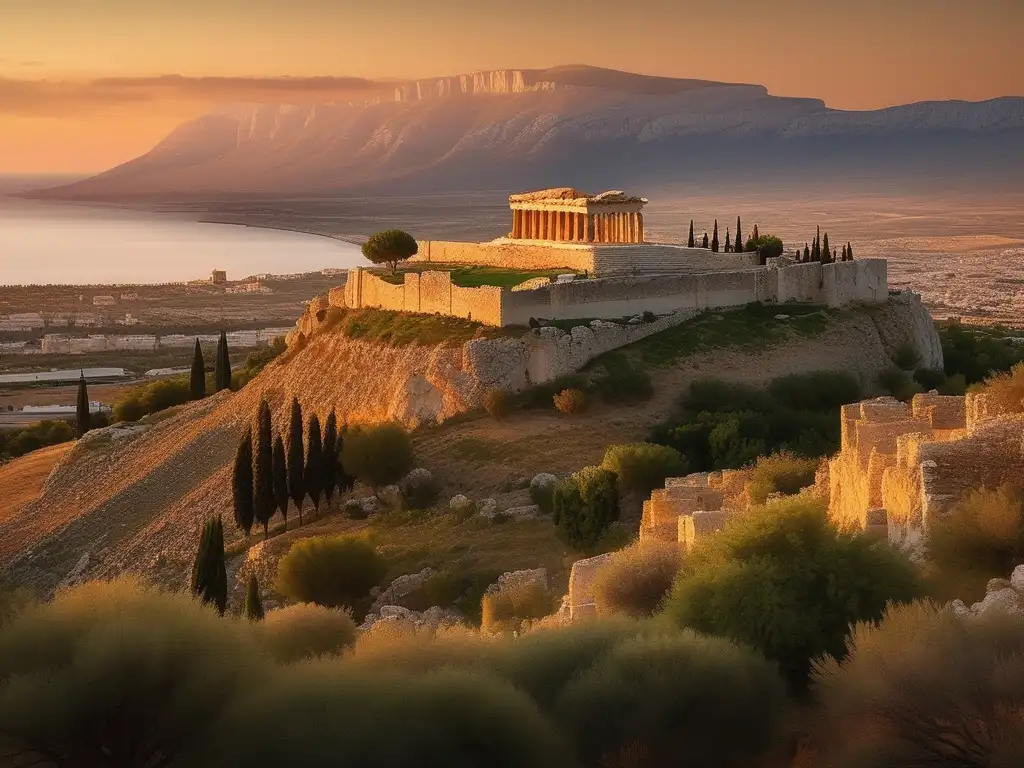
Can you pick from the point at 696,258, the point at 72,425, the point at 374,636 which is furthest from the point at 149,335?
the point at 374,636

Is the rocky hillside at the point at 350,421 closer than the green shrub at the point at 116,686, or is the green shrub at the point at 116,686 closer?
the green shrub at the point at 116,686

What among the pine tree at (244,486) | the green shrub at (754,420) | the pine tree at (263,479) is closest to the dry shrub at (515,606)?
the green shrub at (754,420)

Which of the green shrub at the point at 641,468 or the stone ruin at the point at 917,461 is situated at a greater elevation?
the stone ruin at the point at 917,461

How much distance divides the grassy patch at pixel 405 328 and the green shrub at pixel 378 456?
16.9 ft

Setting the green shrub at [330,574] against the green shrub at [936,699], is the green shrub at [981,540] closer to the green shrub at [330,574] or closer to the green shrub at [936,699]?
the green shrub at [936,699]

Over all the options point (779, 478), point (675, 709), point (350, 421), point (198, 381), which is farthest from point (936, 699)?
point (198, 381)

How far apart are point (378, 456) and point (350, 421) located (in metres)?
6.29

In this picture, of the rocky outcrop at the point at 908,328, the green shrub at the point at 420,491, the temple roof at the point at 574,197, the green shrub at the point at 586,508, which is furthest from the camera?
the temple roof at the point at 574,197

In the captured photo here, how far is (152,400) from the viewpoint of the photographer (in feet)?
177

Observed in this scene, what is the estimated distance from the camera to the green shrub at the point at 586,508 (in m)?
28.1

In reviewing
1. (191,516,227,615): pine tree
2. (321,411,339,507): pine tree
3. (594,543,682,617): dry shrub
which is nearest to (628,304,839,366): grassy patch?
(321,411,339,507): pine tree

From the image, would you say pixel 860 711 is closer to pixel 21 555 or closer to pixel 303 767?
pixel 303 767

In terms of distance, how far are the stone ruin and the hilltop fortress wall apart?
21.1 metres

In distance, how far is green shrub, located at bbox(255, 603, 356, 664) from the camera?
1577 cm
